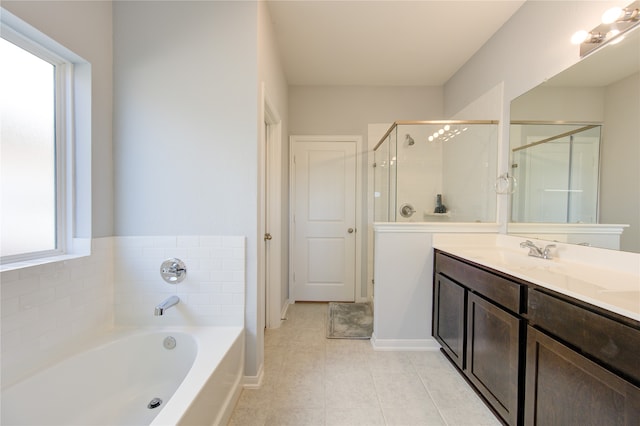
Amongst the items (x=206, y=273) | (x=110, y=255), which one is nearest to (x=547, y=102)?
(x=206, y=273)

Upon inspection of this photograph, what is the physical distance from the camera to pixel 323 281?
10.5 ft

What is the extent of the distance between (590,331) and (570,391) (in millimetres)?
258

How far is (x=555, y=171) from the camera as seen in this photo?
1.63m

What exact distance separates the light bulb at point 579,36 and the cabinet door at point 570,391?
159 centimetres

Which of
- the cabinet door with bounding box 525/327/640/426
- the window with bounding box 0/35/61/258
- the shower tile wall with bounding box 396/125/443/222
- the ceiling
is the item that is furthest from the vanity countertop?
the window with bounding box 0/35/61/258

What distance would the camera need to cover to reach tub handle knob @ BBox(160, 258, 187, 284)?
167 centimetres

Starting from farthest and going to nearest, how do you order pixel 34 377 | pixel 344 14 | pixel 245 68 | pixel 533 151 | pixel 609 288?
pixel 344 14 < pixel 533 151 < pixel 245 68 < pixel 34 377 < pixel 609 288

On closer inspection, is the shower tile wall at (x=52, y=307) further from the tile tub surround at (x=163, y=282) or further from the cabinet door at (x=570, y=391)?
the cabinet door at (x=570, y=391)

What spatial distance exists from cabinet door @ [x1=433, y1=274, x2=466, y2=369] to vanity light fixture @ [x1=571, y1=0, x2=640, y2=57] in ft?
4.98

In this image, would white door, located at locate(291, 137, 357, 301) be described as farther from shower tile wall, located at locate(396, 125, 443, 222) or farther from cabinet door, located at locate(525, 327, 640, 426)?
cabinet door, located at locate(525, 327, 640, 426)

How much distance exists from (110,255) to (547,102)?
2974mm

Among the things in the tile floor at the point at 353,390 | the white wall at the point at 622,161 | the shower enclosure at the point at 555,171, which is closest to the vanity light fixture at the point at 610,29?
the white wall at the point at 622,161

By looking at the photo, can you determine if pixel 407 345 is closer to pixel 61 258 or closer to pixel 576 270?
pixel 576 270

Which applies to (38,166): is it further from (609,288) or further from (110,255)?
(609,288)
